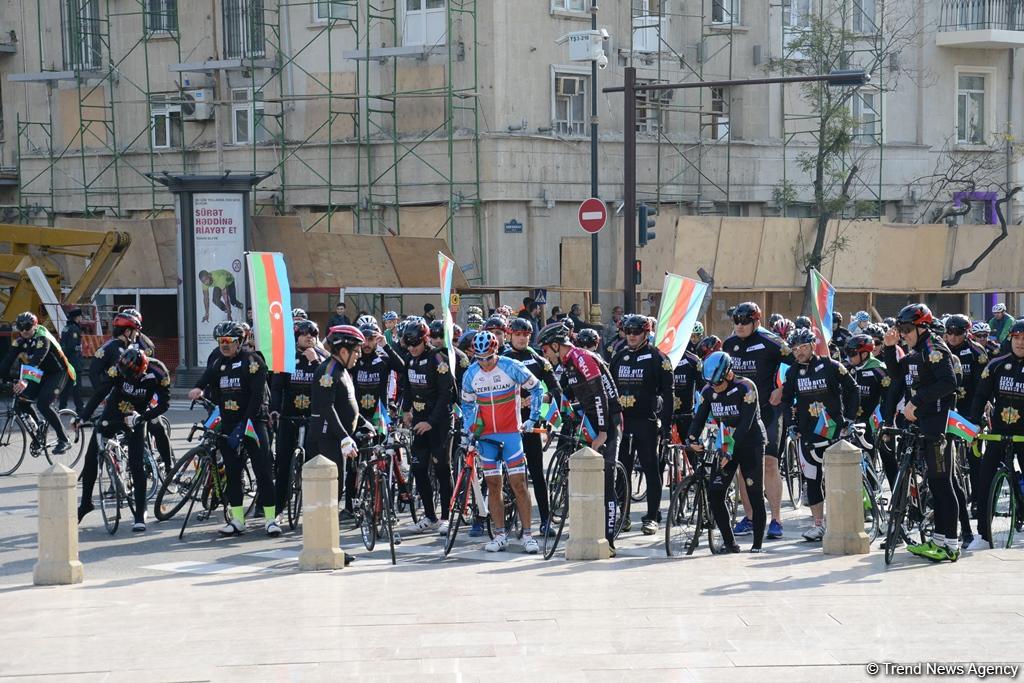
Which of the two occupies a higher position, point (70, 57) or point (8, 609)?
point (70, 57)

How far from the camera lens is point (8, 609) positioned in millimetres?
9992

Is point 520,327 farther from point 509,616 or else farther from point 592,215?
point 592,215

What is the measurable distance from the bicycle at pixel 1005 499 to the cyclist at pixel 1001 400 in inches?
1.3

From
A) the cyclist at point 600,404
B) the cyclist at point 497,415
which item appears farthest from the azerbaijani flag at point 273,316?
the cyclist at point 600,404

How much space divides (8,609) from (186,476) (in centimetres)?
481

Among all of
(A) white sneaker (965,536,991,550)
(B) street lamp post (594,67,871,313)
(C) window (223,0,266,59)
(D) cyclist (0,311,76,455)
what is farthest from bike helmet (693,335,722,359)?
(C) window (223,0,266,59)

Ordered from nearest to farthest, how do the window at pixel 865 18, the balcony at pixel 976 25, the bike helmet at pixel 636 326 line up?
the bike helmet at pixel 636 326
the window at pixel 865 18
the balcony at pixel 976 25

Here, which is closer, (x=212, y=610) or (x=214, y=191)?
(x=212, y=610)

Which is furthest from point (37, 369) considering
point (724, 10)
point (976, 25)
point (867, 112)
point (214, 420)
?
point (976, 25)

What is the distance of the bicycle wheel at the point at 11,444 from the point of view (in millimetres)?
17875

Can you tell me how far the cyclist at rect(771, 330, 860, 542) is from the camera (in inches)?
500

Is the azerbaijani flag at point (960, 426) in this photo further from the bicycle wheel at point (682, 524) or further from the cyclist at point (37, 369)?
the cyclist at point (37, 369)

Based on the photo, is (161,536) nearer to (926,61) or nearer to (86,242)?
(86,242)

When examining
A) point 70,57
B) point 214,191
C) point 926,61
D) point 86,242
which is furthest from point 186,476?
point 926,61
